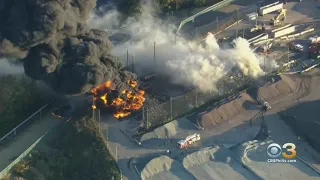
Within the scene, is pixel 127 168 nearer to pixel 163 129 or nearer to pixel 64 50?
pixel 163 129

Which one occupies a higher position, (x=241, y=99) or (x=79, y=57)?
(x=79, y=57)

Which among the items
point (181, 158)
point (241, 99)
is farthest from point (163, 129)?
point (241, 99)

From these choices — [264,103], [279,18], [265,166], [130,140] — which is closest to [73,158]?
[130,140]

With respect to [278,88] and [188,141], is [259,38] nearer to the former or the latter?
[278,88]

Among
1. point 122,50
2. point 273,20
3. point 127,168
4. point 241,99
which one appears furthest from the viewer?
point 273,20

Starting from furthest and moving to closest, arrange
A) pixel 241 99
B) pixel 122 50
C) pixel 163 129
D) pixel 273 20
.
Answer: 1. pixel 273 20
2. pixel 122 50
3. pixel 241 99
4. pixel 163 129

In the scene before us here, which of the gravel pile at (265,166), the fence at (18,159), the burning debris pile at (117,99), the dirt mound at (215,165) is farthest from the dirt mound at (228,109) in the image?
the fence at (18,159)
